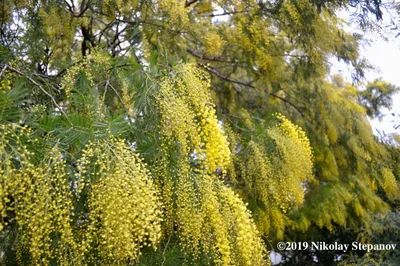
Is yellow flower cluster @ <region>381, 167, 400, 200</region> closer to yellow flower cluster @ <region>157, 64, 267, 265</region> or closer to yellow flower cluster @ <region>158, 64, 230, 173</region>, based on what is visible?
yellow flower cluster @ <region>157, 64, 267, 265</region>

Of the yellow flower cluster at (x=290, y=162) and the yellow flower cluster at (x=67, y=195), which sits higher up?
the yellow flower cluster at (x=290, y=162)

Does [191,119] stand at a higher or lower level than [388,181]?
lower

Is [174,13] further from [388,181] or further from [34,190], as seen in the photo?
[388,181]

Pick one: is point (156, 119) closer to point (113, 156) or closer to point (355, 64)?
point (113, 156)

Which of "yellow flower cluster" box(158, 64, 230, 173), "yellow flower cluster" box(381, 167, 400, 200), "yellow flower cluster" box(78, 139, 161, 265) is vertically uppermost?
"yellow flower cluster" box(381, 167, 400, 200)

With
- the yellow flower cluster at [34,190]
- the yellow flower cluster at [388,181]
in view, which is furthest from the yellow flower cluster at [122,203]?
the yellow flower cluster at [388,181]

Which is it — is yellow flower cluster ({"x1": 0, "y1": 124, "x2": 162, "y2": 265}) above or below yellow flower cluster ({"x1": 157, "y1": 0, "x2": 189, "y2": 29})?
below

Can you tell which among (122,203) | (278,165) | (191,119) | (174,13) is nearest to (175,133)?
(191,119)

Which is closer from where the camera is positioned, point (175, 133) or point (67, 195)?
point (67, 195)

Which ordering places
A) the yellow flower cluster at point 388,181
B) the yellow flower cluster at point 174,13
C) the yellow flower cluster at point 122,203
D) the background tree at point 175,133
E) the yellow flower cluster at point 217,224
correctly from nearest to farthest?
the yellow flower cluster at point 122,203, the background tree at point 175,133, the yellow flower cluster at point 217,224, the yellow flower cluster at point 174,13, the yellow flower cluster at point 388,181

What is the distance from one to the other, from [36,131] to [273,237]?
4.22m

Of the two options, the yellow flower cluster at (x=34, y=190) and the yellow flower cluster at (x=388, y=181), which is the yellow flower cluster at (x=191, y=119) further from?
the yellow flower cluster at (x=388, y=181)

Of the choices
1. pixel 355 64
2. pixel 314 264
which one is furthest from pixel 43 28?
pixel 314 264

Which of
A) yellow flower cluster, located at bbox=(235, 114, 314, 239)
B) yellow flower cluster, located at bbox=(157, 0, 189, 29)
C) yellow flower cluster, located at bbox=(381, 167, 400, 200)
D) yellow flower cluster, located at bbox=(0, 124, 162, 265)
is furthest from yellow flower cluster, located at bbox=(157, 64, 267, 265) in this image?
yellow flower cluster, located at bbox=(381, 167, 400, 200)
